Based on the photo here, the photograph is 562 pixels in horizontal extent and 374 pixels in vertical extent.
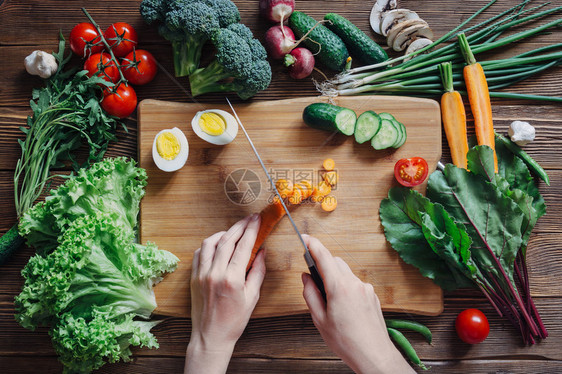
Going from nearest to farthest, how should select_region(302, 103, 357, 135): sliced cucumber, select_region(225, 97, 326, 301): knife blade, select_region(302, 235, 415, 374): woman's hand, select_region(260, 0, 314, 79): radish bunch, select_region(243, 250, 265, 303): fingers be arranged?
select_region(302, 235, 415, 374): woman's hand → select_region(225, 97, 326, 301): knife blade → select_region(243, 250, 265, 303): fingers → select_region(302, 103, 357, 135): sliced cucumber → select_region(260, 0, 314, 79): radish bunch

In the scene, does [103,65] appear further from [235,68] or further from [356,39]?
[356,39]

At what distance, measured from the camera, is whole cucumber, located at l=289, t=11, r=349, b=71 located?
2.58 m

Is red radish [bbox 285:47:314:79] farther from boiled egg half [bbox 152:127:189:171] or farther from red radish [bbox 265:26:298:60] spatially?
boiled egg half [bbox 152:127:189:171]

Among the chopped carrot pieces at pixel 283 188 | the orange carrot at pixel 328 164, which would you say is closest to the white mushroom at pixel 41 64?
the chopped carrot pieces at pixel 283 188

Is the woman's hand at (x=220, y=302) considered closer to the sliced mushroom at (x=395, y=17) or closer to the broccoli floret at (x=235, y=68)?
the broccoli floret at (x=235, y=68)

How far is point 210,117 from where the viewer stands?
99.3 inches

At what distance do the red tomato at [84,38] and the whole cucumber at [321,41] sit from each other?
131 centimetres

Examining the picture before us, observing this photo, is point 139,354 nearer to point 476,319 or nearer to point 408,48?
point 476,319

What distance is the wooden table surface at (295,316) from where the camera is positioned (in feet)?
8.57

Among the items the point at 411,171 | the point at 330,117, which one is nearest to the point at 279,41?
the point at 330,117

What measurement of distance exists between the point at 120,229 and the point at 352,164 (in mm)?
1504

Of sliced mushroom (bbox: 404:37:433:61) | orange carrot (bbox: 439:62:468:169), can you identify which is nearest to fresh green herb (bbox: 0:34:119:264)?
sliced mushroom (bbox: 404:37:433:61)

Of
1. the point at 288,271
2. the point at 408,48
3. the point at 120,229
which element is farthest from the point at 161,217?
the point at 408,48

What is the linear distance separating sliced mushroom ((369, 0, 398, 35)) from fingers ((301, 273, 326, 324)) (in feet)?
5.90
